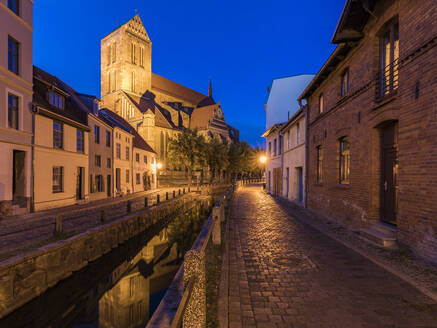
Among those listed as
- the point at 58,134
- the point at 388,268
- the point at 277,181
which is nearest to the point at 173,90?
the point at 277,181

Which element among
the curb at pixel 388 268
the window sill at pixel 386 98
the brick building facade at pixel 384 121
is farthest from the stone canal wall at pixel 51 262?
the window sill at pixel 386 98

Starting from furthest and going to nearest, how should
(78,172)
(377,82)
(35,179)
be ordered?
(78,172), (35,179), (377,82)

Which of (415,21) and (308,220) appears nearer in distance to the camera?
(415,21)

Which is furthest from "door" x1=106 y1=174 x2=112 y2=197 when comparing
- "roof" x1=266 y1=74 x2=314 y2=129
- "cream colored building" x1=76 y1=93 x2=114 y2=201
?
"roof" x1=266 y1=74 x2=314 y2=129

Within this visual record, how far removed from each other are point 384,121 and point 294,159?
31.5 ft

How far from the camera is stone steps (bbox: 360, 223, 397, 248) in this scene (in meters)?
5.65

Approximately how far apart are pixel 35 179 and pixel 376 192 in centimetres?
1547

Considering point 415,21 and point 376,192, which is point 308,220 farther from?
point 415,21

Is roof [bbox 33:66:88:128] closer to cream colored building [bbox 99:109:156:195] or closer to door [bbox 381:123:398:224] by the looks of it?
cream colored building [bbox 99:109:156:195]

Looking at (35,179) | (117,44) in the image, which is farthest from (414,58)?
(117,44)

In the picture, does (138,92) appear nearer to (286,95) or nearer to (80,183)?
(286,95)

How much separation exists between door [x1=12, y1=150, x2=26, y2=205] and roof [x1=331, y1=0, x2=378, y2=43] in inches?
601

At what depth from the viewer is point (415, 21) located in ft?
17.1

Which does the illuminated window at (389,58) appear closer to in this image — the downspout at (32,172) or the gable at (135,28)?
the downspout at (32,172)
